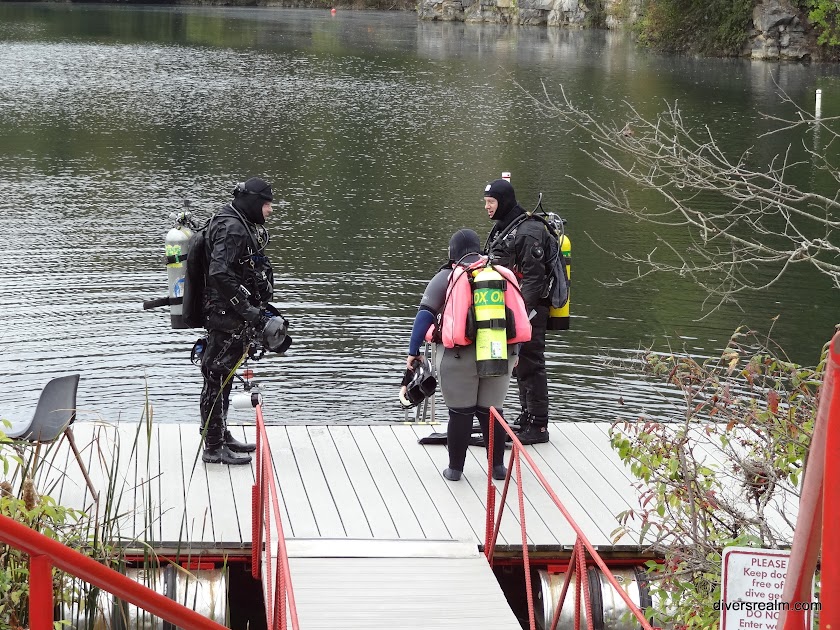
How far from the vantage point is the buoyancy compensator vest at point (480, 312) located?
632 centimetres

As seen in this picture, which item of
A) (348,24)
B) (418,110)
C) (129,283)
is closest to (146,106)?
(418,110)

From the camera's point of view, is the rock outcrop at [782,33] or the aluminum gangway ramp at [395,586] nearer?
the aluminum gangway ramp at [395,586]

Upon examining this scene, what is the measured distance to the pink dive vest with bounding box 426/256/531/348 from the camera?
6.30m

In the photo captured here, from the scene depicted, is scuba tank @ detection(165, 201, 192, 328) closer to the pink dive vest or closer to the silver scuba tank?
the silver scuba tank

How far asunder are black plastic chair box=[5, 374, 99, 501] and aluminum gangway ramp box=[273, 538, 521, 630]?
1.25 metres

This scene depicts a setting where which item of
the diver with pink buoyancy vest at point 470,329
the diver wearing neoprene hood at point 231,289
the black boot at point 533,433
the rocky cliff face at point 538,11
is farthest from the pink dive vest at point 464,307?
the rocky cliff face at point 538,11

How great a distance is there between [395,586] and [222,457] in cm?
176

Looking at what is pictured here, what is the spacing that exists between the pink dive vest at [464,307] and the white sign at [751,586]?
3.96 m

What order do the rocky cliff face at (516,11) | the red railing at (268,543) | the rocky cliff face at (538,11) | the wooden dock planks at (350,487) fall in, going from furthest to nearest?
1. the rocky cliff face at (516,11)
2. the rocky cliff face at (538,11)
3. the wooden dock planks at (350,487)
4. the red railing at (268,543)

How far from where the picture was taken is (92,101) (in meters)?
31.1

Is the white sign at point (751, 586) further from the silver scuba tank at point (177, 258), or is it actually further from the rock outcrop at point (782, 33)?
the rock outcrop at point (782, 33)

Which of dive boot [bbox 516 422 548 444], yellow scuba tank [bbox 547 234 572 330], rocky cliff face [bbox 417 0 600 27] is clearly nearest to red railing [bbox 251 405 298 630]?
dive boot [bbox 516 422 548 444]

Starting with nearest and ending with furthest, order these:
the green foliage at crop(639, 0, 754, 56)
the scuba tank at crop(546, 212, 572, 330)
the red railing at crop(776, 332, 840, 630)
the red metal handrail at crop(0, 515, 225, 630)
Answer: the red railing at crop(776, 332, 840, 630)
the red metal handrail at crop(0, 515, 225, 630)
the scuba tank at crop(546, 212, 572, 330)
the green foliage at crop(639, 0, 754, 56)

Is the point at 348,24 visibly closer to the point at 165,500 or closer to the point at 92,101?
the point at 92,101
